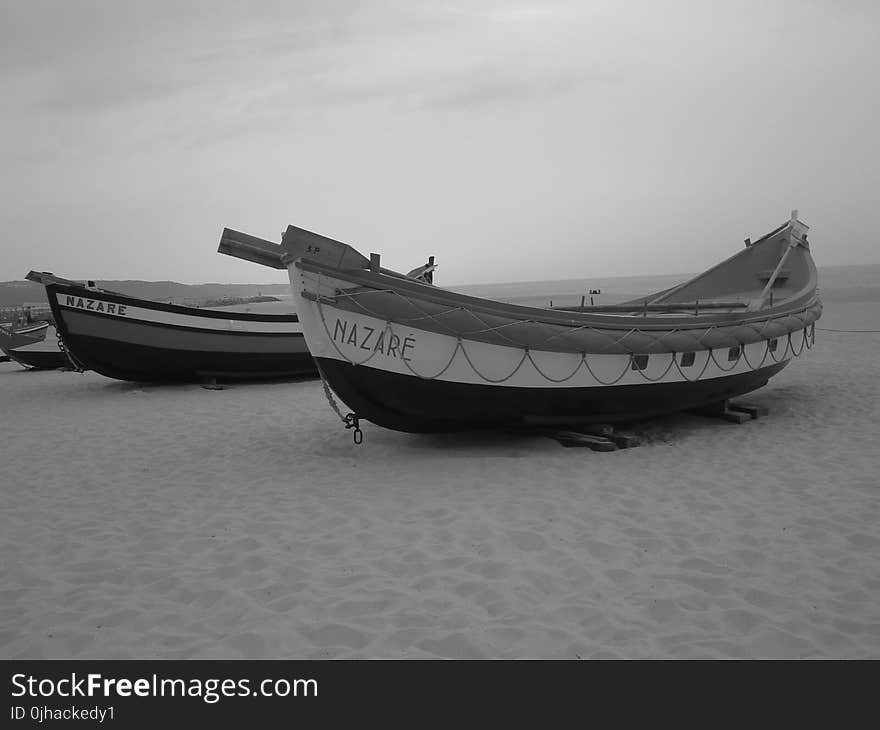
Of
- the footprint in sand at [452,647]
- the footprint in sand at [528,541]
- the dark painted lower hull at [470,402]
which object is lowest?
the footprint in sand at [452,647]

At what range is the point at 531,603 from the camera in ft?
9.50

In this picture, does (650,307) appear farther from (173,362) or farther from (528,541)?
(173,362)

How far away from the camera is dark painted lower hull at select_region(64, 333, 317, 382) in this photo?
31.4ft

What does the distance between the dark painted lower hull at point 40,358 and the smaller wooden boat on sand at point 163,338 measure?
481 centimetres

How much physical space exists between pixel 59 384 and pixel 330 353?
28.7 ft

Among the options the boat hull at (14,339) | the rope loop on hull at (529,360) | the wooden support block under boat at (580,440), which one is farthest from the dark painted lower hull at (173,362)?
the wooden support block under boat at (580,440)

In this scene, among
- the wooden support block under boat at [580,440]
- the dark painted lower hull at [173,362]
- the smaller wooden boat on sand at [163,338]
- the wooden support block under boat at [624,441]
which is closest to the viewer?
the wooden support block under boat at [580,440]

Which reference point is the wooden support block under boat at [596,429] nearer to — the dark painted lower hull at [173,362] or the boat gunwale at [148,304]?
the boat gunwale at [148,304]

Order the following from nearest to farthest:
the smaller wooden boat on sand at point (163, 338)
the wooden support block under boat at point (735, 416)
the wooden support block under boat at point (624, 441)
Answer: the wooden support block under boat at point (624, 441)
the wooden support block under boat at point (735, 416)
the smaller wooden boat on sand at point (163, 338)

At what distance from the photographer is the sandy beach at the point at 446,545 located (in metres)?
2.64

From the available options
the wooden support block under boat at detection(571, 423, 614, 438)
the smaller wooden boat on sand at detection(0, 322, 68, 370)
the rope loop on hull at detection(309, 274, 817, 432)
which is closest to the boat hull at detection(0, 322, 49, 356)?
the smaller wooden boat on sand at detection(0, 322, 68, 370)

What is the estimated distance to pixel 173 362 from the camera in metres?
9.95
